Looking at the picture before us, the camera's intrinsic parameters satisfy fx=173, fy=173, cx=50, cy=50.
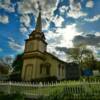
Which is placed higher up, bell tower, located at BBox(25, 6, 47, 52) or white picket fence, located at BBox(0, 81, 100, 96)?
bell tower, located at BBox(25, 6, 47, 52)

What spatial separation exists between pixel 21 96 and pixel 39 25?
98.5ft

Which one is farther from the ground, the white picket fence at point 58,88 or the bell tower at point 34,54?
the bell tower at point 34,54

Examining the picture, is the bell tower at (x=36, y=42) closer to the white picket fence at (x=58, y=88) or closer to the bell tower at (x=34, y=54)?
the bell tower at (x=34, y=54)

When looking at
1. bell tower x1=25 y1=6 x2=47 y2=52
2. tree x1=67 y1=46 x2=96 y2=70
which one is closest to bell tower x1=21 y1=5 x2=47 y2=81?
bell tower x1=25 y1=6 x2=47 y2=52

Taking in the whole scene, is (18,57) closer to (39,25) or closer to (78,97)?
(39,25)

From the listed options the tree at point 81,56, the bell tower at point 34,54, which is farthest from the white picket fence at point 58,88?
the tree at point 81,56

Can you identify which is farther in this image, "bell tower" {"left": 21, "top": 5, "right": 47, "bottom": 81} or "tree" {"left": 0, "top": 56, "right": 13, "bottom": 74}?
"tree" {"left": 0, "top": 56, "right": 13, "bottom": 74}

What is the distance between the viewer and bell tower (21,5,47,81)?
35.2 meters

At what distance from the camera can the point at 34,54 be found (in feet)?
118

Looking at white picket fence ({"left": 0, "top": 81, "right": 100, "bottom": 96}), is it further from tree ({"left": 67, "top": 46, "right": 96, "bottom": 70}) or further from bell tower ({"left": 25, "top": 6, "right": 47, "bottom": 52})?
tree ({"left": 67, "top": 46, "right": 96, "bottom": 70})

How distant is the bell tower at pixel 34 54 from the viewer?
3520 cm

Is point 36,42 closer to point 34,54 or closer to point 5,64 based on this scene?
point 34,54

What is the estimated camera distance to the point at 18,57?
203 feet

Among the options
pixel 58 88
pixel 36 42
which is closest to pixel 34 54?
pixel 36 42
